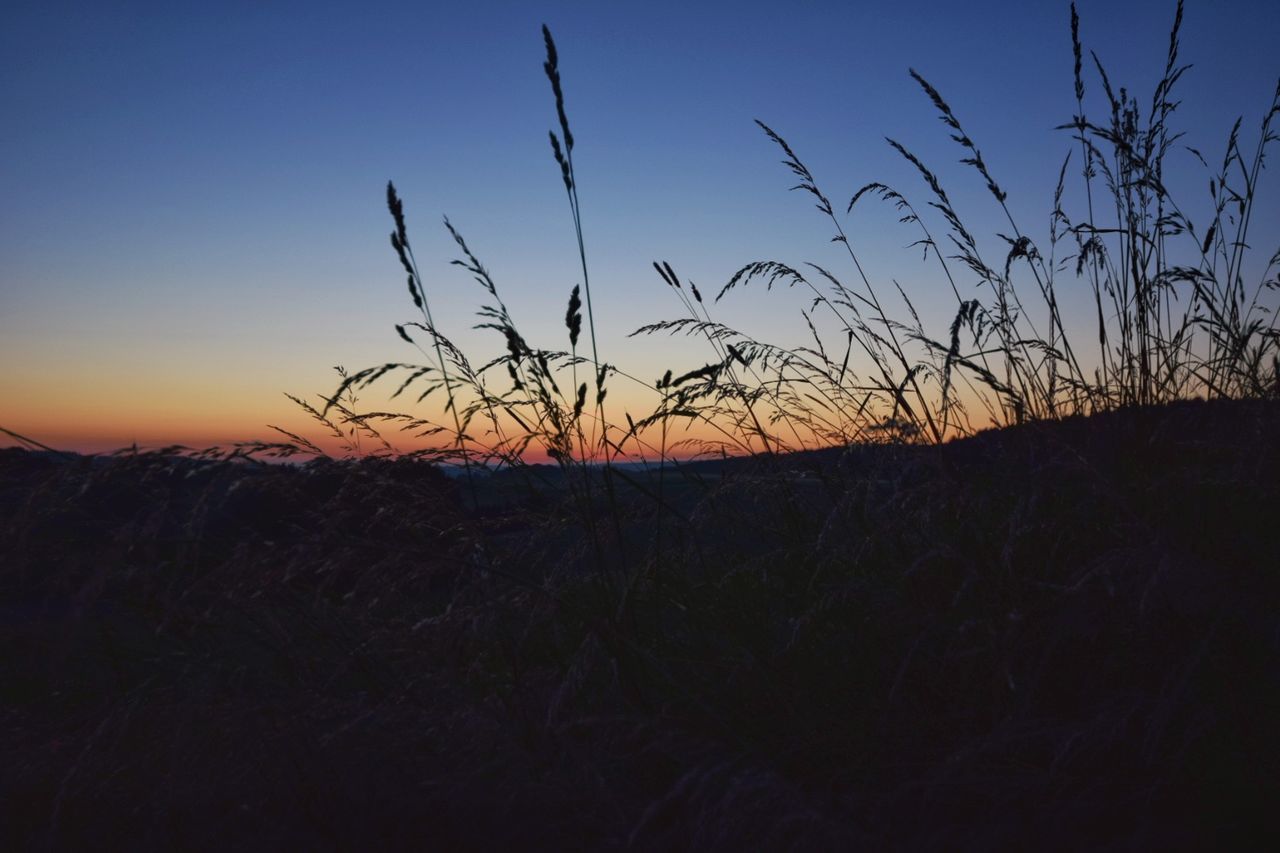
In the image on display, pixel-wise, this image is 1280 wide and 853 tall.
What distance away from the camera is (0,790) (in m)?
1.75

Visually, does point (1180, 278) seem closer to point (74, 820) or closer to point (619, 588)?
point (619, 588)

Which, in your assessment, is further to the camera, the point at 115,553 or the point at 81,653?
the point at 81,653

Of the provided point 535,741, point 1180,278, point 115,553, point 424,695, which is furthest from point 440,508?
point 1180,278

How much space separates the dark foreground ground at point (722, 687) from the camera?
54.3 inches

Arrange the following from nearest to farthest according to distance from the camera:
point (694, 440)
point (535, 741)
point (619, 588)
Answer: point (535, 741) < point (619, 588) < point (694, 440)

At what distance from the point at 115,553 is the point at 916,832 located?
1.36 metres

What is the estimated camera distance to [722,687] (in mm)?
1769

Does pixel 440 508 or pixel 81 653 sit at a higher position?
pixel 440 508

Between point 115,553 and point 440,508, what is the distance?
827 mm

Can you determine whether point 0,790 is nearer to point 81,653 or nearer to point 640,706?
point 81,653

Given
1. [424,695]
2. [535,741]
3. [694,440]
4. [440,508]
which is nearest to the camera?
[535,741]

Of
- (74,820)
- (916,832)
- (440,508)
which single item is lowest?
(74,820)

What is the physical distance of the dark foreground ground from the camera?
1379 mm

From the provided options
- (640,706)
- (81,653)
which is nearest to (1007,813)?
(640,706)
